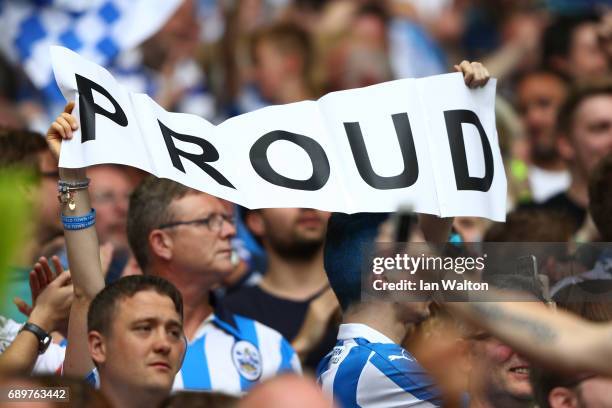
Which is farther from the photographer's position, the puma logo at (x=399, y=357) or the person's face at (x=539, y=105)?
the person's face at (x=539, y=105)

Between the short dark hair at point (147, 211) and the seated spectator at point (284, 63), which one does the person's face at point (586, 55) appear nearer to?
the seated spectator at point (284, 63)

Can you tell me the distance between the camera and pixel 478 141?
491cm

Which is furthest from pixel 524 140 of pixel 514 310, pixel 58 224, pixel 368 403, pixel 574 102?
pixel 514 310

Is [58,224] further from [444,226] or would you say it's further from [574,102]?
[574,102]

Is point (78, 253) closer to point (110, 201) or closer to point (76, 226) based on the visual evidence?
point (76, 226)

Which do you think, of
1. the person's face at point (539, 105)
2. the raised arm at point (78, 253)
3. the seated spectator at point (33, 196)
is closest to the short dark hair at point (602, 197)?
the raised arm at point (78, 253)

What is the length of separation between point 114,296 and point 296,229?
229 centimetres

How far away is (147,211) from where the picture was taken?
223 inches

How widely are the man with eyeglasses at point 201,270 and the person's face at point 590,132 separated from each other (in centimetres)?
263

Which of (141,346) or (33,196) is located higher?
(33,196)

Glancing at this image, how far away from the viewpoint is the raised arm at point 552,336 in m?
3.35

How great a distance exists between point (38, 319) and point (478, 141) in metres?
1.70

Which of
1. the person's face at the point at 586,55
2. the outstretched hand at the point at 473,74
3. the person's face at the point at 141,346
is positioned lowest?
the person's face at the point at 141,346

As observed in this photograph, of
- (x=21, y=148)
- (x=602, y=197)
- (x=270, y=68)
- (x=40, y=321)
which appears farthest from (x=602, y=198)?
(x=270, y=68)
